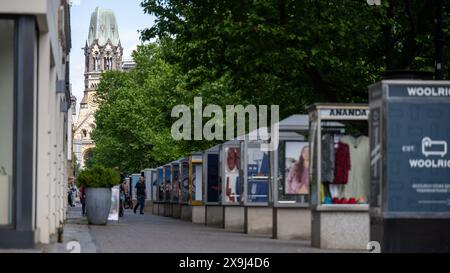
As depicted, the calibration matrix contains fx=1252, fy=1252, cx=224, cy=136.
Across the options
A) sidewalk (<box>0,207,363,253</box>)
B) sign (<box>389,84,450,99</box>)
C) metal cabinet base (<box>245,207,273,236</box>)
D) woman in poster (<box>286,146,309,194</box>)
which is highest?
sign (<box>389,84,450,99</box>)

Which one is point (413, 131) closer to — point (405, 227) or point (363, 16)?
point (405, 227)

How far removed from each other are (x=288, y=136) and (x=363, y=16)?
7222 millimetres

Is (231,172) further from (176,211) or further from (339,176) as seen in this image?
(176,211)

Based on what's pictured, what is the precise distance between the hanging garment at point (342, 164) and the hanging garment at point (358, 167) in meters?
0.08

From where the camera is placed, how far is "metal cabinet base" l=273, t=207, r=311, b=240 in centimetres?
2766

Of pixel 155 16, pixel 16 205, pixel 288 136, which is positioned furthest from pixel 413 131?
pixel 155 16

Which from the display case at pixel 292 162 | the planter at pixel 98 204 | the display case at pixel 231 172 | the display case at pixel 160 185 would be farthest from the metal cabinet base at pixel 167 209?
the display case at pixel 292 162

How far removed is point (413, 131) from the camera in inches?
683

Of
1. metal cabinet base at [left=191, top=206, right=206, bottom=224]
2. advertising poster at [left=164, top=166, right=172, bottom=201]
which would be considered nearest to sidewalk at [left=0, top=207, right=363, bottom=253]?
metal cabinet base at [left=191, top=206, right=206, bottom=224]

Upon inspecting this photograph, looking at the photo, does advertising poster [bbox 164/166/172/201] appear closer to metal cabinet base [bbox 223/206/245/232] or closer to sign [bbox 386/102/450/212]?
metal cabinet base [bbox 223/206/245/232]

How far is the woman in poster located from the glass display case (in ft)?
10.7

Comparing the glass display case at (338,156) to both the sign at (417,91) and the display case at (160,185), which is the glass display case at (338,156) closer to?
the sign at (417,91)

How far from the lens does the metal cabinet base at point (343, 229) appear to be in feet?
76.1

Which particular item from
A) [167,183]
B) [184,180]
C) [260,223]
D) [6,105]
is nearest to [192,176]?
[184,180]
